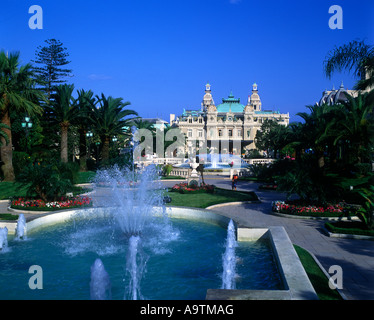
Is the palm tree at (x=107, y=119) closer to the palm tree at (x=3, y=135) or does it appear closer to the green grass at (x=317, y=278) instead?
the palm tree at (x=3, y=135)

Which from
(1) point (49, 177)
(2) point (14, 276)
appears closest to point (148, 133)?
(1) point (49, 177)

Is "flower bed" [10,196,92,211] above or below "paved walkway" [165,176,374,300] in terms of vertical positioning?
above

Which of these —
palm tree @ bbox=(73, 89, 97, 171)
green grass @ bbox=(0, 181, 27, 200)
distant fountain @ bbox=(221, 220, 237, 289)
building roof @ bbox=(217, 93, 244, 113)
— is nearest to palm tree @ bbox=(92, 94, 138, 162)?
palm tree @ bbox=(73, 89, 97, 171)

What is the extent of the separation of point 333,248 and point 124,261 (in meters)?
5.68

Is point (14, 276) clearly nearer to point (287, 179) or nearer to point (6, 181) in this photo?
point (287, 179)

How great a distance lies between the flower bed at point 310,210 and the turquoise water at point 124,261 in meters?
3.34

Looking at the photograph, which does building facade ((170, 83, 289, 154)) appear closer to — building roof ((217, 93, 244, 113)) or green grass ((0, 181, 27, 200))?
building roof ((217, 93, 244, 113))

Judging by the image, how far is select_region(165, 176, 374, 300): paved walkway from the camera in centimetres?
707

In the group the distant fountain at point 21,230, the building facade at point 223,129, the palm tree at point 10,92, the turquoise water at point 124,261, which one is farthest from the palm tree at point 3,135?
the building facade at point 223,129

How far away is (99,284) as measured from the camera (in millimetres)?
6836

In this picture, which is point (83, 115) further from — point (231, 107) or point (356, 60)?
point (231, 107)

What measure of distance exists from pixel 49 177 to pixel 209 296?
11.6 meters

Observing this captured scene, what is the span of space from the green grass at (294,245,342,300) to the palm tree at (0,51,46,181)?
20.4m

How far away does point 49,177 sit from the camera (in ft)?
49.5
